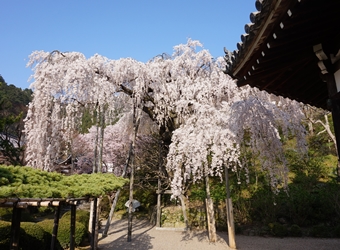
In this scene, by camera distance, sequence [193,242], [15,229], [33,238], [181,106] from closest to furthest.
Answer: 1. [15,229]
2. [33,238]
3. [193,242]
4. [181,106]

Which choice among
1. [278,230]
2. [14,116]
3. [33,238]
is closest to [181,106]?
[278,230]

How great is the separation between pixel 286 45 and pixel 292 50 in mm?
176

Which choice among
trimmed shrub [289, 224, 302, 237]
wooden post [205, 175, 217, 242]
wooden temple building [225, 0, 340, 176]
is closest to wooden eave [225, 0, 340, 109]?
wooden temple building [225, 0, 340, 176]

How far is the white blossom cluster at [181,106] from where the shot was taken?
637cm

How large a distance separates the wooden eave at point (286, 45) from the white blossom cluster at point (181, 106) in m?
2.93

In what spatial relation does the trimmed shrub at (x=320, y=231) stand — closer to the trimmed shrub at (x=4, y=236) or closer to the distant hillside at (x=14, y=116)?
the trimmed shrub at (x=4, y=236)

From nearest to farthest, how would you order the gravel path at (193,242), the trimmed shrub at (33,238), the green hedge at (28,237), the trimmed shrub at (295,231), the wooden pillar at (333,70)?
1. the wooden pillar at (333,70)
2. the green hedge at (28,237)
3. the trimmed shrub at (33,238)
4. the gravel path at (193,242)
5. the trimmed shrub at (295,231)

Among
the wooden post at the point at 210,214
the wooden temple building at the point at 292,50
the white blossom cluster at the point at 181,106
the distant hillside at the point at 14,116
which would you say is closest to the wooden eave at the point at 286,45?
the wooden temple building at the point at 292,50

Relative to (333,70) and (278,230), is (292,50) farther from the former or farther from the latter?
(278,230)

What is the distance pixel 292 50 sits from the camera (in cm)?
251

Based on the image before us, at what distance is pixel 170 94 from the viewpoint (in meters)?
9.70

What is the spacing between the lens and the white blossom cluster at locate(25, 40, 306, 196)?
6367 mm

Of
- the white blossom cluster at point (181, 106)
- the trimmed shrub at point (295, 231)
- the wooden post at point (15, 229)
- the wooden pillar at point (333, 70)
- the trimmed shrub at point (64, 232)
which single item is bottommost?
the trimmed shrub at point (295, 231)

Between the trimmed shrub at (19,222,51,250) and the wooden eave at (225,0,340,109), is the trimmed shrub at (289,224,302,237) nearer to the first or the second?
the wooden eave at (225,0,340,109)
